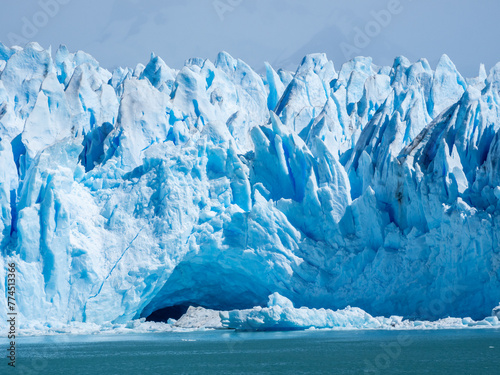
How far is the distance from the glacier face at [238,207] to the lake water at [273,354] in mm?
1689

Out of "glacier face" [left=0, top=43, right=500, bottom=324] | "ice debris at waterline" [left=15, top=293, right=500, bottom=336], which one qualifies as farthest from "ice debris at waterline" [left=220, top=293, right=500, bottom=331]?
"glacier face" [left=0, top=43, right=500, bottom=324]

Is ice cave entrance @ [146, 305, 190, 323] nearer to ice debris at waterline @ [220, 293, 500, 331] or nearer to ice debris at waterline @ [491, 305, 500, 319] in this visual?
ice debris at waterline @ [220, 293, 500, 331]

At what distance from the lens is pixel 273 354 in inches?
737

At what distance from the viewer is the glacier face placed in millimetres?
24000

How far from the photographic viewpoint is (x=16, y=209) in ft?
82.9

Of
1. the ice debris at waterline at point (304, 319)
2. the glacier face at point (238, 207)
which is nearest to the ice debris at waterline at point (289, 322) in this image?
the ice debris at waterline at point (304, 319)

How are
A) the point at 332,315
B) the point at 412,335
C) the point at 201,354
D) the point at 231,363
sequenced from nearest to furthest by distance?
the point at 231,363 < the point at 201,354 < the point at 412,335 < the point at 332,315

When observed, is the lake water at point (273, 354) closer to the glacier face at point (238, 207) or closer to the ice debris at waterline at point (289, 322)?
the ice debris at waterline at point (289, 322)

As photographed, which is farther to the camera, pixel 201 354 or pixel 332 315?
pixel 332 315

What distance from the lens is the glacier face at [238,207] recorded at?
78.7ft

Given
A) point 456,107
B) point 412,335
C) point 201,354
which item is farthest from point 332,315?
point 456,107

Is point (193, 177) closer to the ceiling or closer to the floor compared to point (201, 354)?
closer to the ceiling

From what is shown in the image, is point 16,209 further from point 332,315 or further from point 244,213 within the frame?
point 332,315

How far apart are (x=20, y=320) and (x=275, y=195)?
9.82 meters
